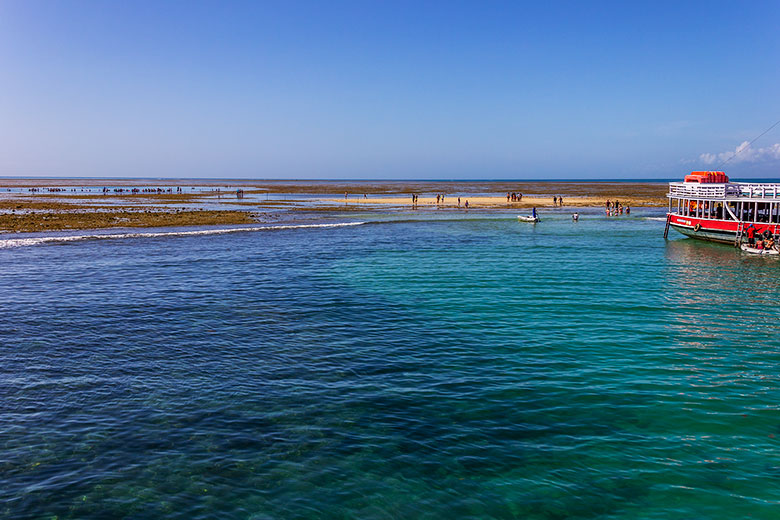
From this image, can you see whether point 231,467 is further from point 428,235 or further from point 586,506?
point 428,235

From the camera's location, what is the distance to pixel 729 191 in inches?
1877

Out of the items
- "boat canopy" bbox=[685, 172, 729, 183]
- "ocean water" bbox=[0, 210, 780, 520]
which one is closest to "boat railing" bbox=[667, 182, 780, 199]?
"boat canopy" bbox=[685, 172, 729, 183]

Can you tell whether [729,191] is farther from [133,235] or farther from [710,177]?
[133,235]

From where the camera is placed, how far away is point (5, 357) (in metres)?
18.4

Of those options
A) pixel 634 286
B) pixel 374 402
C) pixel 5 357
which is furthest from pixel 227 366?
pixel 634 286

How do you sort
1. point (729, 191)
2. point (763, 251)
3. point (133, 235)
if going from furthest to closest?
point (133, 235) → point (729, 191) → point (763, 251)

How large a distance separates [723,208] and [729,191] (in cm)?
215

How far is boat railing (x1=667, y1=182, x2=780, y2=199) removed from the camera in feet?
148

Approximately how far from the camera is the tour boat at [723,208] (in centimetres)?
4525

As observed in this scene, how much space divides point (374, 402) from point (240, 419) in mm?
3465

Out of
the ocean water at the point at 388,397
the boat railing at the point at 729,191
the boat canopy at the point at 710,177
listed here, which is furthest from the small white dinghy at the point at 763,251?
the ocean water at the point at 388,397

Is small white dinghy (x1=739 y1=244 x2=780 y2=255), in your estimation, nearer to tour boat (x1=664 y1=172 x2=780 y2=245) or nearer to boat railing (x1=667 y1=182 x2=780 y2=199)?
tour boat (x1=664 y1=172 x2=780 y2=245)

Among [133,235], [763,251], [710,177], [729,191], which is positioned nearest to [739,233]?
[763,251]

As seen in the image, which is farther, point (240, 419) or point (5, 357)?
point (5, 357)
